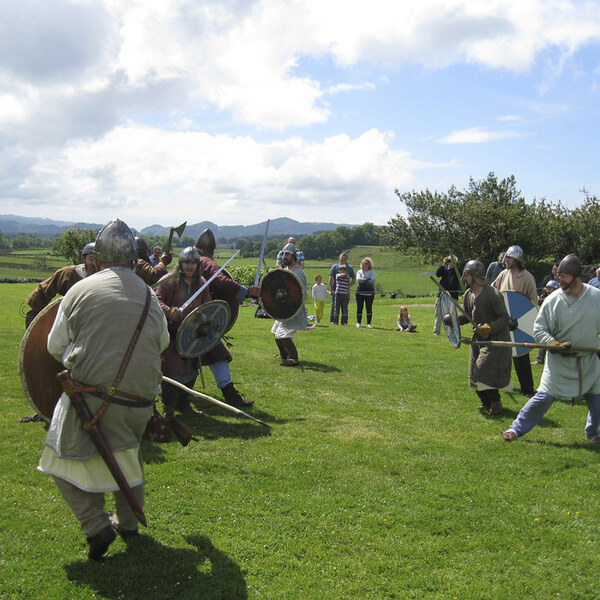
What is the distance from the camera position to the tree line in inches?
1396

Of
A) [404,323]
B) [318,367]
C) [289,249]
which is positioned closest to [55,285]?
[289,249]

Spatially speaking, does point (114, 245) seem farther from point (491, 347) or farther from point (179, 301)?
point (491, 347)

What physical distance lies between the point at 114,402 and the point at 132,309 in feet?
1.99

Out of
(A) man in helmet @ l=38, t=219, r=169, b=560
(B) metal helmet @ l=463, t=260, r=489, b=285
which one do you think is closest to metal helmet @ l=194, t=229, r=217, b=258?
(B) metal helmet @ l=463, t=260, r=489, b=285

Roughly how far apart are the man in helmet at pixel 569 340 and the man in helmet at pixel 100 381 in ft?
14.2

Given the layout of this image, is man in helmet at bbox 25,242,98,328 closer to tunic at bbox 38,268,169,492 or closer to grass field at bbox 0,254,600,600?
grass field at bbox 0,254,600,600

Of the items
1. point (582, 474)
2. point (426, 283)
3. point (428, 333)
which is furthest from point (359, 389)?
point (426, 283)

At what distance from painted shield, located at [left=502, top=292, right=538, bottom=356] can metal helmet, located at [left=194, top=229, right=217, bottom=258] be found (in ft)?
14.0

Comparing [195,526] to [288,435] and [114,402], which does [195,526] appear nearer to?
[114,402]

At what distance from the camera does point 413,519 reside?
14.4 ft

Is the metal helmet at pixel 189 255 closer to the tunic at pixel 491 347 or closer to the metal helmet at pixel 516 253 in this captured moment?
the tunic at pixel 491 347

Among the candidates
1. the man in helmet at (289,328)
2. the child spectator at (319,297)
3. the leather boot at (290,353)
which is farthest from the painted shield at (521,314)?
the child spectator at (319,297)

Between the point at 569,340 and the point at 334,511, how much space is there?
328 cm

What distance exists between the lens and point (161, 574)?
3.57m
